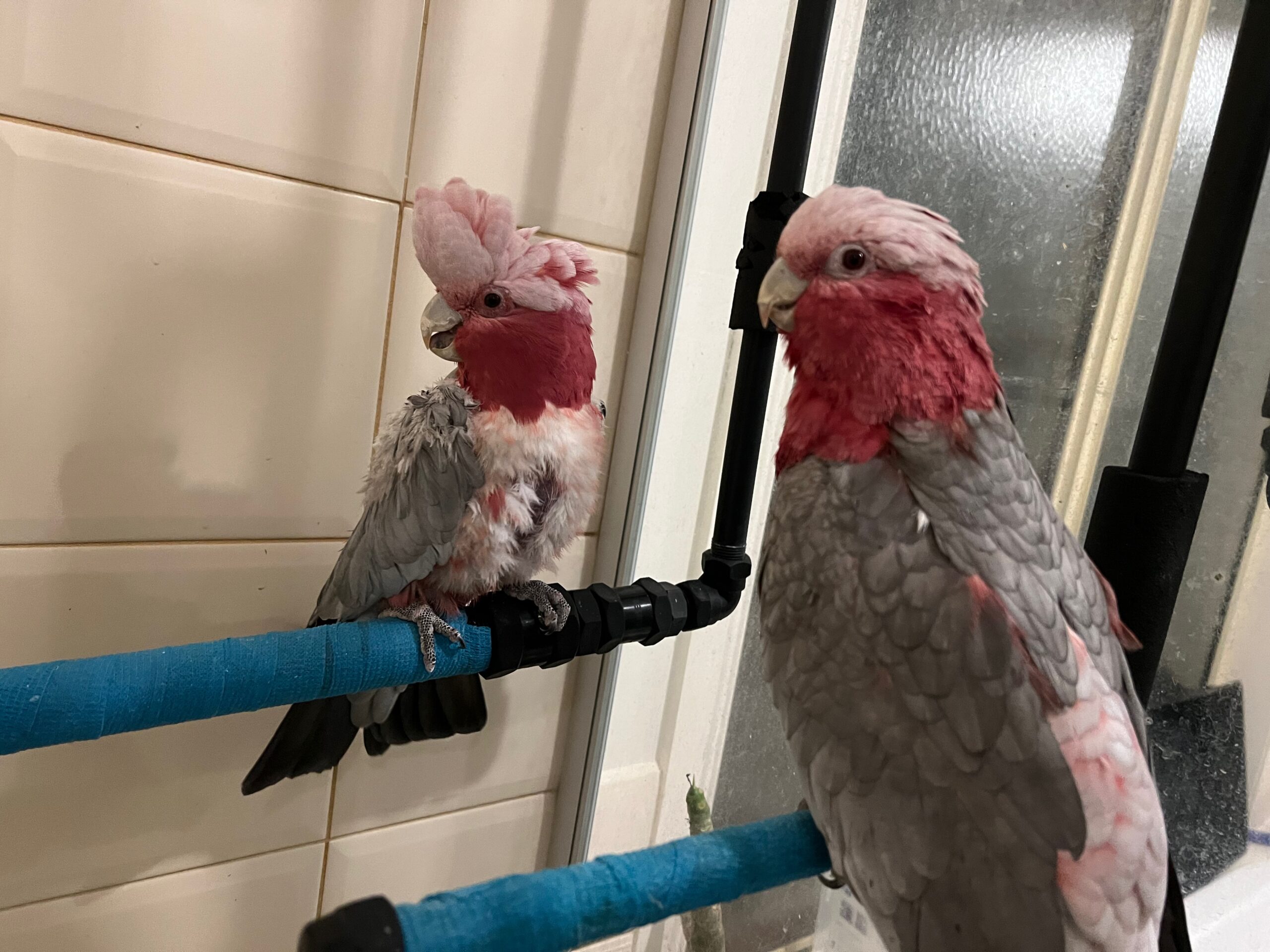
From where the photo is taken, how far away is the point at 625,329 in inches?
37.6

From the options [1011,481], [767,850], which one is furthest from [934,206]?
[767,850]

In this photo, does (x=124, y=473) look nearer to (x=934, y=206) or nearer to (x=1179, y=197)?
(x=934, y=206)

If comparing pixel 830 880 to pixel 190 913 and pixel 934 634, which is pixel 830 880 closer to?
pixel 934 634

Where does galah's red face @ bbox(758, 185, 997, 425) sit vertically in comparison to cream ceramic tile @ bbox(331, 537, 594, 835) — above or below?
above

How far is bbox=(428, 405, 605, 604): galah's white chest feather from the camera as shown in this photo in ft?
2.08

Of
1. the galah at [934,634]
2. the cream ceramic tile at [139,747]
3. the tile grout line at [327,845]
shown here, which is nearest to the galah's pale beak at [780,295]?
the galah at [934,634]

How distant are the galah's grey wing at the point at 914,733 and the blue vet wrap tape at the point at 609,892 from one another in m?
0.04

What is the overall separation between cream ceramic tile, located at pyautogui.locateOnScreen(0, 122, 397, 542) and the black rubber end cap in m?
0.55

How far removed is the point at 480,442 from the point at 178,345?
12.8 inches

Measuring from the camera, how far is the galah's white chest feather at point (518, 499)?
64 centimetres

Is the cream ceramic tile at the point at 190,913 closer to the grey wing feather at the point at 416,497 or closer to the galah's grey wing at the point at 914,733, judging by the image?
the grey wing feather at the point at 416,497

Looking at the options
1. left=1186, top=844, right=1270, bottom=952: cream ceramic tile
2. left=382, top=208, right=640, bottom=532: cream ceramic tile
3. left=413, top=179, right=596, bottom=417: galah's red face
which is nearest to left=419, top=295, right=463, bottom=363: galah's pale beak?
left=413, top=179, right=596, bottom=417: galah's red face

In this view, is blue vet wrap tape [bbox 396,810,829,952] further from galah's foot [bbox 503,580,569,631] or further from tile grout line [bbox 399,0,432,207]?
tile grout line [bbox 399,0,432,207]

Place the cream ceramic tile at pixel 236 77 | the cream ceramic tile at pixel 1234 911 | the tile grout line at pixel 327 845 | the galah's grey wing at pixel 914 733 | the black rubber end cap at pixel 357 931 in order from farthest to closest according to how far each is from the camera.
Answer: the tile grout line at pixel 327 845
the cream ceramic tile at pixel 1234 911
the cream ceramic tile at pixel 236 77
the galah's grey wing at pixel 914 733
the black rubber end cap at pixel 357 931
